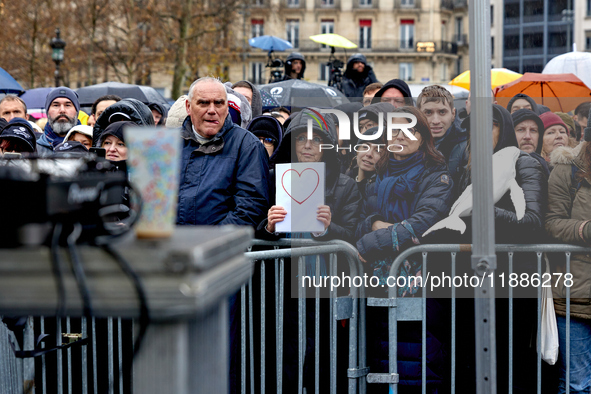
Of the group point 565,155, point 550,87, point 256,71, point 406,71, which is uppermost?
point 406,71

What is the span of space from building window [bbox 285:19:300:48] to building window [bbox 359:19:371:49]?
16.8 ft

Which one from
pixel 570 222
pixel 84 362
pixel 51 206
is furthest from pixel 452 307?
pixel 51 206

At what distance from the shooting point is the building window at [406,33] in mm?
62000

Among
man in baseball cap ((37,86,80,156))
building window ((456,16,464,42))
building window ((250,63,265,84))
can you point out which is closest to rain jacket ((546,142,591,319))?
man in baseball cap ((37,86,80,156))

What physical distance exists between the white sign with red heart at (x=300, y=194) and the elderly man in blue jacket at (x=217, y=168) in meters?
0.34

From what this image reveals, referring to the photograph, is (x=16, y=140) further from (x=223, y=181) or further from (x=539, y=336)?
(x=539, y=336)

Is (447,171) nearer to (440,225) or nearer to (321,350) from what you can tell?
(440,225)

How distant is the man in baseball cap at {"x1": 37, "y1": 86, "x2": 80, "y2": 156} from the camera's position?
695 cm

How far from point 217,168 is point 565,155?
1.95 metres

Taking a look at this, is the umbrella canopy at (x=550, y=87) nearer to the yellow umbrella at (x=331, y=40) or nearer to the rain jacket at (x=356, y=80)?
the rain jacket at (x=356, y=80)

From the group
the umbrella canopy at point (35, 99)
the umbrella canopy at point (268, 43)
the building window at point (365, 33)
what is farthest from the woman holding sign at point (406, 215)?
the building window at point (365, 33)

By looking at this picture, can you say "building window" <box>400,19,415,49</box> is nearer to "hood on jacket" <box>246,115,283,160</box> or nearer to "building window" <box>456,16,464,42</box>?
"building window" <box>456,16,464,42</box>

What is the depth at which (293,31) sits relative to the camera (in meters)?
62.7

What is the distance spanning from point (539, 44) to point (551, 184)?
2539 inches
